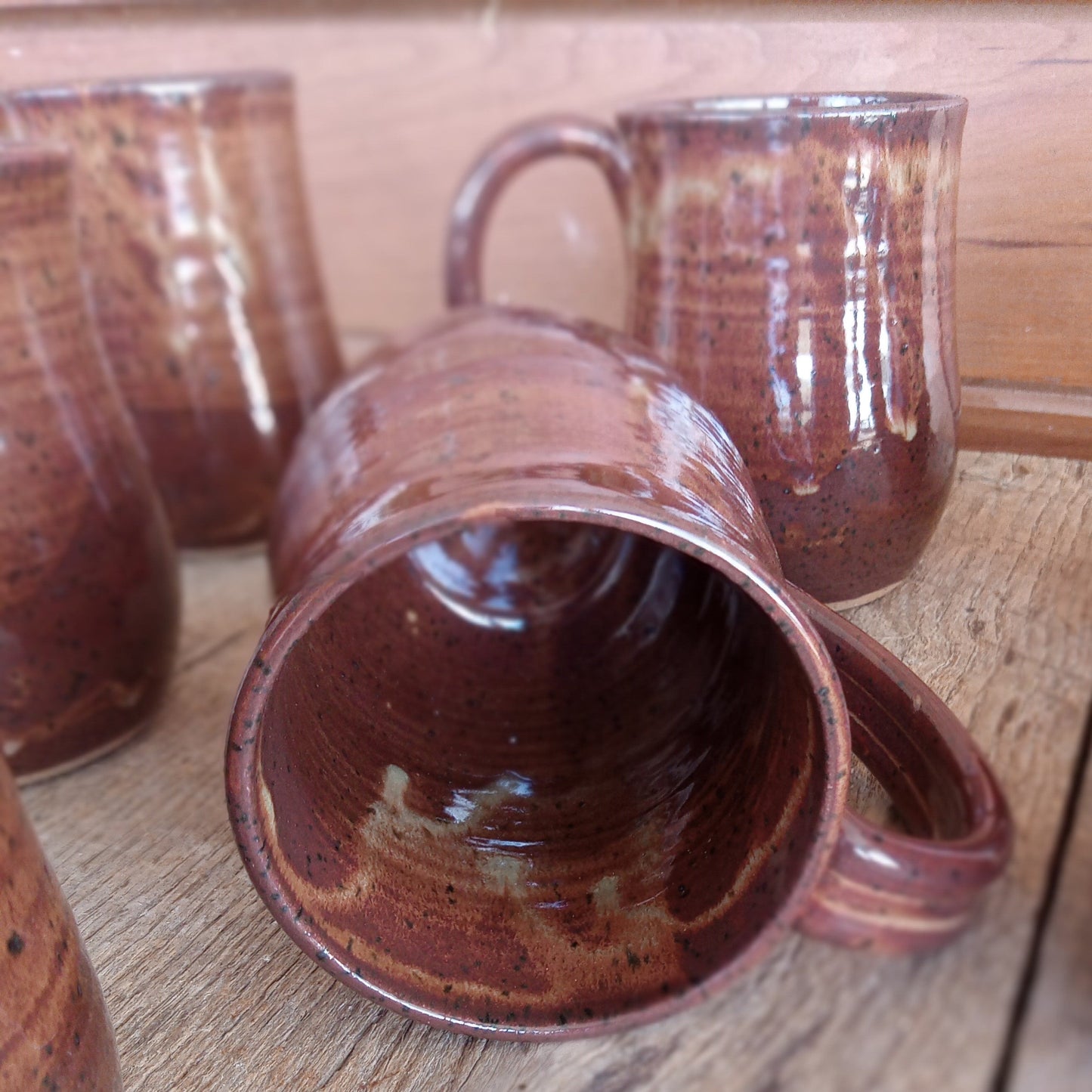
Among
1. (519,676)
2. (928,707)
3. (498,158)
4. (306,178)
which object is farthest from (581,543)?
(306,178)

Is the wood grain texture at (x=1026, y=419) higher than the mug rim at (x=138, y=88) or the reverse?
the reverse

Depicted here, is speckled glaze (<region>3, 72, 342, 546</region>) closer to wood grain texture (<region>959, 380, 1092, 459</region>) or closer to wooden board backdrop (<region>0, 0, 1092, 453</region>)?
wooden board backdrop (<region>0, 0, 1092, 453</region>)

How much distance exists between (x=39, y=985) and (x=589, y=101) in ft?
2.21

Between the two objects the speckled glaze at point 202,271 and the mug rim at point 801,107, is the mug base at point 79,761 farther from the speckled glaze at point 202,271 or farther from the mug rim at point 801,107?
the mug rim at point 801,107

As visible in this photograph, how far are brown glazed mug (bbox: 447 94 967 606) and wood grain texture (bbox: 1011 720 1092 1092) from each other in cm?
14

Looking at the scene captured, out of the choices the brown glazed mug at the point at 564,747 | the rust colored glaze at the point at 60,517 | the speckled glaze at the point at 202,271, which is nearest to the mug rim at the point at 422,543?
the brown glazed mug at the point at 564,747

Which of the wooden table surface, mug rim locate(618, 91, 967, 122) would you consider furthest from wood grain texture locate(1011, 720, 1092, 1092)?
mug rim locate(618, 91, 967, 122)

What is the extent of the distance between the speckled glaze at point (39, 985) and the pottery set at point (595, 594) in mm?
12

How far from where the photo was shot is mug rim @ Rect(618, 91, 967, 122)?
0.42 m

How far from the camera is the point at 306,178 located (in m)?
0.99

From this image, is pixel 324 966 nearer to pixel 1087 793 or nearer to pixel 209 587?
pixel 1087 793

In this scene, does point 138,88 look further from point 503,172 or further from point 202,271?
point 503,172

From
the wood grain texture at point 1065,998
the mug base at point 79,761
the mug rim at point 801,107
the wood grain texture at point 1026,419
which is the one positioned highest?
the mug rim at point 801,107

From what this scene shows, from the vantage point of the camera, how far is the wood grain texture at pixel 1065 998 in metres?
0.30
